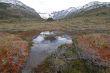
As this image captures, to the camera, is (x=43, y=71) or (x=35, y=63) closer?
(x=43, y=71)

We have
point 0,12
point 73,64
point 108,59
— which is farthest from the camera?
point 0,12

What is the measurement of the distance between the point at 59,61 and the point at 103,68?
6.17 metres

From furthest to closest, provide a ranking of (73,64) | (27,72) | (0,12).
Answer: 1. (0,12)
2. (73,64)
3. (27,72)

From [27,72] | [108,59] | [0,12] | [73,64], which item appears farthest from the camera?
[0,12]

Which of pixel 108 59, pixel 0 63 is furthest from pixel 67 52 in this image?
pixel 0 63

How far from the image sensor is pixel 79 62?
3027 centimetres

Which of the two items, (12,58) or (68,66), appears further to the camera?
(12,58)

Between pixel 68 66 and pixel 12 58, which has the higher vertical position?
pixel 12 58

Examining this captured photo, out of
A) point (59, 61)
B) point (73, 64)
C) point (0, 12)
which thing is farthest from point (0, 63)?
point (0, 12)

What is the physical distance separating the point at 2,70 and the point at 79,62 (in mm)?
10846

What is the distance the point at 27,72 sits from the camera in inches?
1075

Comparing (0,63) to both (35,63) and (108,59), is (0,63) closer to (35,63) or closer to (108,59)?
(35,63)

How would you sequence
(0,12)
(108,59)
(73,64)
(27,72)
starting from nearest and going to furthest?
(27,72)
(73,64)
(108,59)
(0,12)

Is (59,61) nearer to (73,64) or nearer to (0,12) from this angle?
(73,64)
